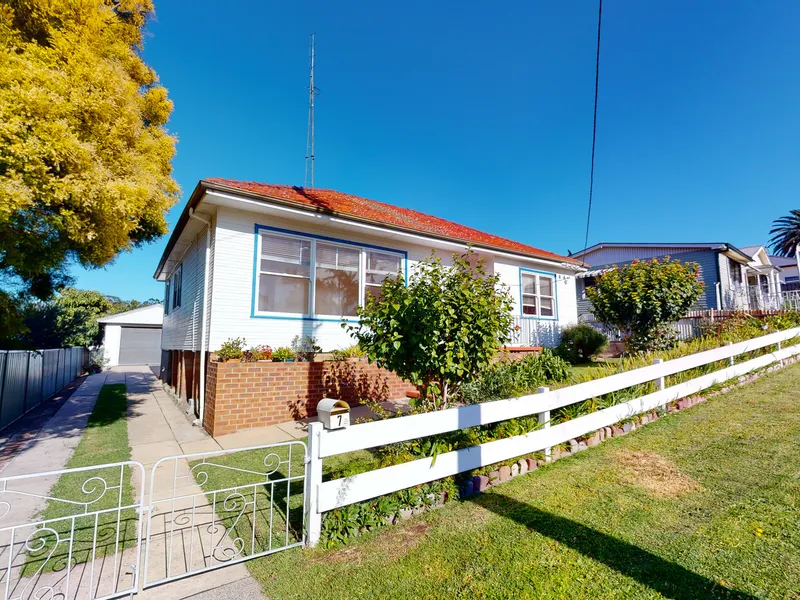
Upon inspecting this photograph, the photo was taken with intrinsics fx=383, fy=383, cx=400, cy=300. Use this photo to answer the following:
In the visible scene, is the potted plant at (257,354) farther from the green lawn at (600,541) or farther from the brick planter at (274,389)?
the green lawn at (600,541)

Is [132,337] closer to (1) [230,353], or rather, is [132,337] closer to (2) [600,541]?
(1) [230,353]

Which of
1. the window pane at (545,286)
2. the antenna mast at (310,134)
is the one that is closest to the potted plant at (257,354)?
the antenna mast at (310,134)

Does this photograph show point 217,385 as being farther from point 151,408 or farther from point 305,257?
point 151,408

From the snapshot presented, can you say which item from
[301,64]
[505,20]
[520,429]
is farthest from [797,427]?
[301,64]

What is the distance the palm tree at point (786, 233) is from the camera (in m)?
38.4

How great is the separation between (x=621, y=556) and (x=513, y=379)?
376cm

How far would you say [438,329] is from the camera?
4.75 m

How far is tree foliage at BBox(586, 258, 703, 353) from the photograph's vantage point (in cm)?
977

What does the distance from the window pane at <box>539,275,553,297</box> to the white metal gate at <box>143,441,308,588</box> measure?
1169 centimetres

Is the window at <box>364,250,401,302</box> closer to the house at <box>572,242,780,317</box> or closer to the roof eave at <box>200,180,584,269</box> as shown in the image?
the roof eave at <box>200,180,584,269</box>

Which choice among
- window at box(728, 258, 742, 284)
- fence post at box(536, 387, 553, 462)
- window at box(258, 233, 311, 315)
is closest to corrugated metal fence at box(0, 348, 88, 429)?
window at box(258, 233, 311, 315)

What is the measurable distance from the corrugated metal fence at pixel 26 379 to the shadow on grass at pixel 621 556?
9872mm

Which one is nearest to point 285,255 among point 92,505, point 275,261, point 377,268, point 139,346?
point 275,261

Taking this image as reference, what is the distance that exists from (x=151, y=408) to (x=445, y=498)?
9191mm
